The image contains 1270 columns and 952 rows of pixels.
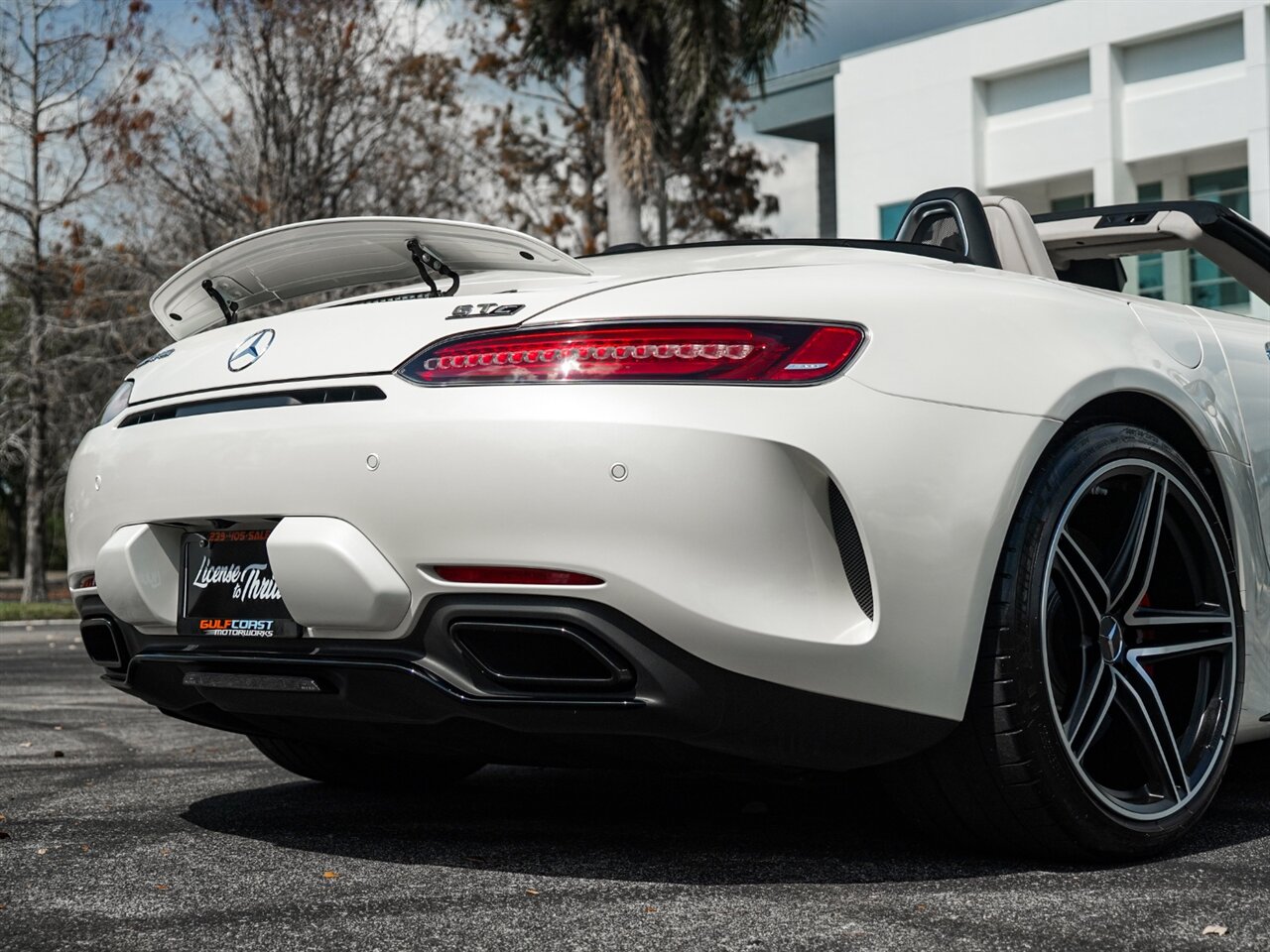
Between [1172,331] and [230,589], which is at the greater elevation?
[1172,331]

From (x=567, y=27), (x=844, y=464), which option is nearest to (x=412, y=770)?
(x=844, y=464)

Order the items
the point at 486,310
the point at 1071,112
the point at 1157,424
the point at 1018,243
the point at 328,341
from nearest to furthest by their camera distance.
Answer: the point at 486,310
the point at 328,341
the point at 1157,424
the point at 1018,243
the point at 1071,112

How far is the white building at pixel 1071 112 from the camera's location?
26.9m

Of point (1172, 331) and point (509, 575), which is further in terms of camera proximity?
point (1172, 331)

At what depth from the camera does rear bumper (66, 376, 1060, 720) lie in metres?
2.53

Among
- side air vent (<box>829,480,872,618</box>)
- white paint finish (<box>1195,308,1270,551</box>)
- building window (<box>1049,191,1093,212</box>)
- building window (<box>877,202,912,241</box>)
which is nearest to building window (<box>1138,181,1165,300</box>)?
building window (<box>1049,191,1093,212</box>)

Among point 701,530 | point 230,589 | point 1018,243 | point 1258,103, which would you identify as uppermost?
point 1258,103

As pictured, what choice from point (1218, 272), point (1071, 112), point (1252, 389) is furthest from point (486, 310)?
point (1071, 112)

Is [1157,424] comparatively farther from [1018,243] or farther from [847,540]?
[847,540]

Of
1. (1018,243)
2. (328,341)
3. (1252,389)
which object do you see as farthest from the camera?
(1018,243)

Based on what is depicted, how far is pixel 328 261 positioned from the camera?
3375mm

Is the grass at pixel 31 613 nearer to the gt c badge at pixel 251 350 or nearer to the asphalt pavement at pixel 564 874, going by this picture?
the asphalt pavement at pixel 564 874

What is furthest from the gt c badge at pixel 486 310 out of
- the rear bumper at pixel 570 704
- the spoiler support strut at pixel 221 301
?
the spoiler support strut at pixel 221 301

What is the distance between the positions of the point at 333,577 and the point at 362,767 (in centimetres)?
142
